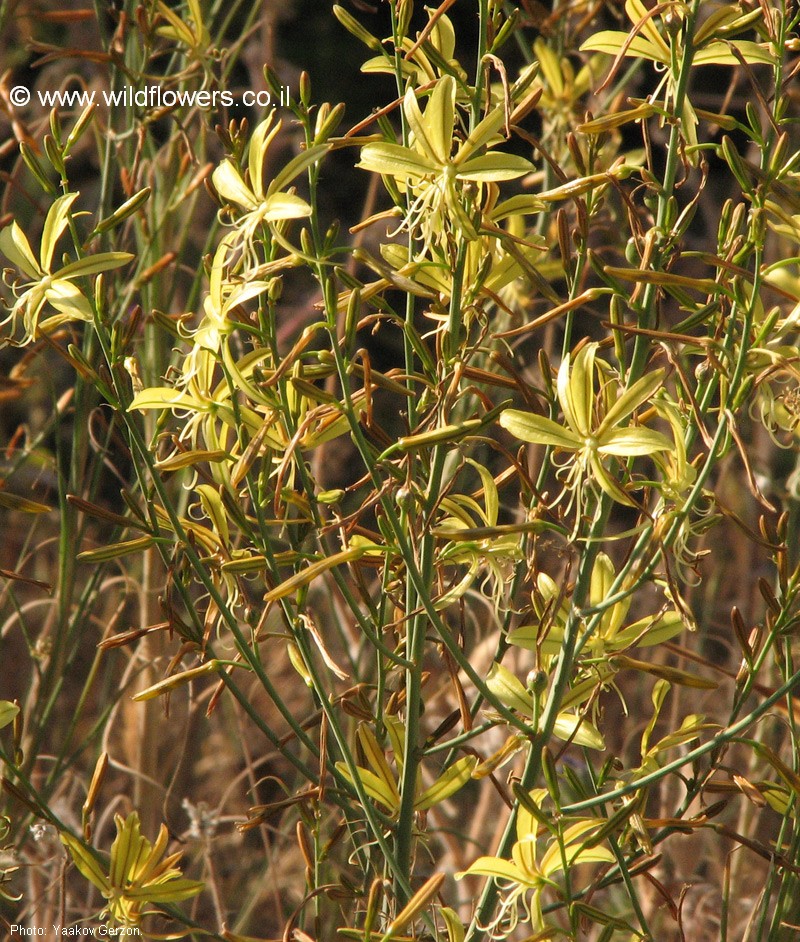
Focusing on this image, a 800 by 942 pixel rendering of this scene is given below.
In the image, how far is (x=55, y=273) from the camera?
0.80 meters

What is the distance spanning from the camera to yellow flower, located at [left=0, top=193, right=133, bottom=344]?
788 mm

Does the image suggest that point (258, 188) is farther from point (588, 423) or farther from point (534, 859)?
point (534, 859)

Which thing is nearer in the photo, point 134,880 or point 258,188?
point 258,188

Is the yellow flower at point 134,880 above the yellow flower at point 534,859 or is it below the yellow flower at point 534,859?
below

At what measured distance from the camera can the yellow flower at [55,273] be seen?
788 mm

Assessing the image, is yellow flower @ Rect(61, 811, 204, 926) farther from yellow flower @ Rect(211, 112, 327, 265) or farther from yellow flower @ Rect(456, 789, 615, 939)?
yellow flower @ Rect(211, 112, 327, 265)

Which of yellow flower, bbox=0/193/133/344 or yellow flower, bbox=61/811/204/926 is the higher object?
yellow flower, bbox=0/193/133/344

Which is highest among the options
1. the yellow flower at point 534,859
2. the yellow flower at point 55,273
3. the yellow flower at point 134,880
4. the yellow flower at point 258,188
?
the yellow flower at point 258,188

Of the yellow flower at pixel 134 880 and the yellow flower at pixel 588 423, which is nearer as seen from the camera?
the yellow flower at pixel 588 423

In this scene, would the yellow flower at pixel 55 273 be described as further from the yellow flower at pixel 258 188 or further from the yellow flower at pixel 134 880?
the yellow flower at pixel 134 880

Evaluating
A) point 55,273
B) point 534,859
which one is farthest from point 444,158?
point 534,859

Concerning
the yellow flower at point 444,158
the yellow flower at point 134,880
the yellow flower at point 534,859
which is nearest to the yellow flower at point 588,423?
the yellow flower at point 444,158

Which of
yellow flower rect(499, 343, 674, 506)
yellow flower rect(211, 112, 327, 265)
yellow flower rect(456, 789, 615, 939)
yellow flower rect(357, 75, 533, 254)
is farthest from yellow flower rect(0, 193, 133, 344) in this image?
yellow flower rect(456, 789, 615, 939)

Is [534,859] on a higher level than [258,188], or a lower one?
lower
